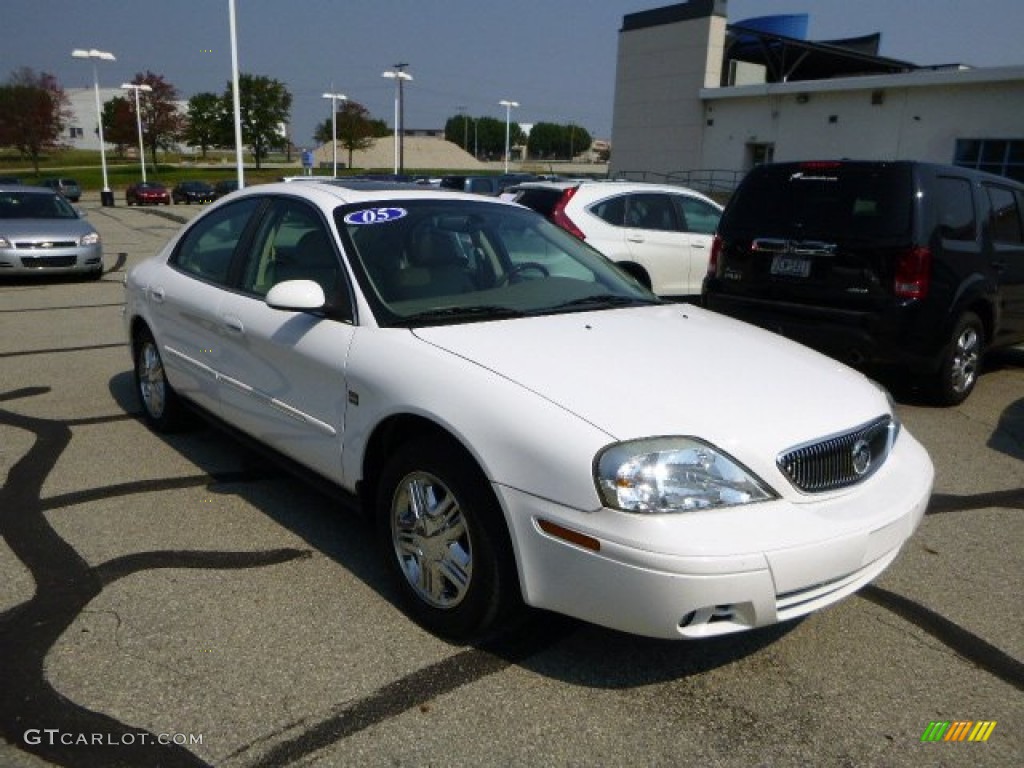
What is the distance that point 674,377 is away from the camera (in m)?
2.92

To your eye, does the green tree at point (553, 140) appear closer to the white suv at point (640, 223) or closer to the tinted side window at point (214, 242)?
the white suv at point (640, 223)

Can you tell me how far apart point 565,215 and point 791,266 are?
11.2 ft

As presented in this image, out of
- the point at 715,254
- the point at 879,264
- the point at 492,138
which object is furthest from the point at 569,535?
the point at 492,138

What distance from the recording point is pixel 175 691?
8.90 ft

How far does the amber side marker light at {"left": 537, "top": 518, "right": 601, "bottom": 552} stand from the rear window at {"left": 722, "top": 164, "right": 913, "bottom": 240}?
4438mm

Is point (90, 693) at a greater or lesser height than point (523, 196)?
lesser

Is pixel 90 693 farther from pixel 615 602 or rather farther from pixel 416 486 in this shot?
pixel 615 602

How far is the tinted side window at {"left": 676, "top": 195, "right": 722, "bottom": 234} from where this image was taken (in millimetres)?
10039

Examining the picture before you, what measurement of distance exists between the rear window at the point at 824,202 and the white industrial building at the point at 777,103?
21457mm

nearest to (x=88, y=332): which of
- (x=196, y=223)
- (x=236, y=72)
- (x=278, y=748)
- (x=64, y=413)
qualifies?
(x=64, y=413)

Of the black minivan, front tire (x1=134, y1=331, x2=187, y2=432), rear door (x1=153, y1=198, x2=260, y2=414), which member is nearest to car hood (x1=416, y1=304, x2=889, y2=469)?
rear door (x1=153, y1=198, x2=260, y2=414)

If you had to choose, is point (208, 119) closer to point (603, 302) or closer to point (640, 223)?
point (640, 223)

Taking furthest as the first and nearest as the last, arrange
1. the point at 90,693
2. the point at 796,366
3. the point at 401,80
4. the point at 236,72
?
the point at 401,80
the point at 236,72
the point at 796,366
the point at 90,693

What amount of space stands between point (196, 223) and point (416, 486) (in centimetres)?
287
